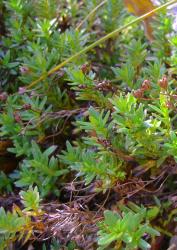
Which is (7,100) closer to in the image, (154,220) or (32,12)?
Answer: (32,12)

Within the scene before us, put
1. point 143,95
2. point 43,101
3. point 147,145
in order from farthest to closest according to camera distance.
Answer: point 43,101
point 143,95
point 147,145

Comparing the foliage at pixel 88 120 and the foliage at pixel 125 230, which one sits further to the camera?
the foliage at pixel 88 120

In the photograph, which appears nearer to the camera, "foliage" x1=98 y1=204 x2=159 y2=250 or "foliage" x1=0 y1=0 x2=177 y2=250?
"foliage" x1=98 y1=204 x2=159 y2=250

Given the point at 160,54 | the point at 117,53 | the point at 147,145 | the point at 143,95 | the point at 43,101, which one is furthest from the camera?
the point at 117,53

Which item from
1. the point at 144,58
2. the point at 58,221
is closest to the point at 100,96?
the point at 144,58

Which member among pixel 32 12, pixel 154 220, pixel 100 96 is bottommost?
pixel 154 220

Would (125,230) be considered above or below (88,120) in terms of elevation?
below

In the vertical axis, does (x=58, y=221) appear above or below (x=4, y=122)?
below

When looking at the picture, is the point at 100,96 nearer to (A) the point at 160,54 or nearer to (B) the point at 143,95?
(B) the point at 143,95

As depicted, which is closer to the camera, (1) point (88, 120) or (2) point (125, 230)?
(2) point (125, 230)

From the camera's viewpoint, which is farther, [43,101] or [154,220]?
[43,101]
